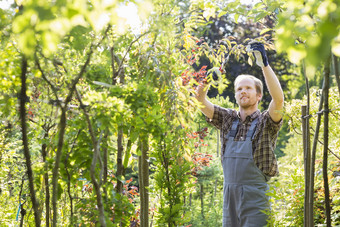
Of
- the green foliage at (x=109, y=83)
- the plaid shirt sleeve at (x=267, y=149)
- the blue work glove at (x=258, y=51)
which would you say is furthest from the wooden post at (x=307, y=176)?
the plaid shirt sleeve at (x=267, y=149)

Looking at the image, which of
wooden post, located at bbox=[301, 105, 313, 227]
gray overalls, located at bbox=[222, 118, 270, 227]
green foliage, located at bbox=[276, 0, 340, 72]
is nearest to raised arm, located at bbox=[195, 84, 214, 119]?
gray overalls, located at bbox=[222, 118, 270, 227]

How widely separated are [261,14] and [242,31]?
9995 mm

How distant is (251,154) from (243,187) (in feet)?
0.81

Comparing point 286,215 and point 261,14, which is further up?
point 261,14

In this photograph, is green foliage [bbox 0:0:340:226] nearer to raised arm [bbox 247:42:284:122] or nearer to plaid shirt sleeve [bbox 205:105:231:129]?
raised arm [bbox 247:42:284:122]

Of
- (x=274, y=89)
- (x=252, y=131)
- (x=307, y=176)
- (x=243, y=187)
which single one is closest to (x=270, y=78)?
(x=274, y=89)

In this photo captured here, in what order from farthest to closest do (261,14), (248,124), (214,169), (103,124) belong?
(214,169) < (248,124) < (261,14) < (103,124)

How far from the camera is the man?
259 centimetres

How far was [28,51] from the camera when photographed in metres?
0.66

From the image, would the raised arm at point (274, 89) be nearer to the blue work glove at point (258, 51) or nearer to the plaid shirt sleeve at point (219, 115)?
the blue work glove at point (258, 51)

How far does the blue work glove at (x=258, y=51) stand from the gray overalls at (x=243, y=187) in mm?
520

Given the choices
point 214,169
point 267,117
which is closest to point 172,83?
point 267,117

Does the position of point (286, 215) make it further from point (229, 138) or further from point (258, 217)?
point (229, 138)

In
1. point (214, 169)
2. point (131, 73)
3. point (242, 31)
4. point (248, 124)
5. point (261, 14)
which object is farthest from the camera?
point (242, 31)
